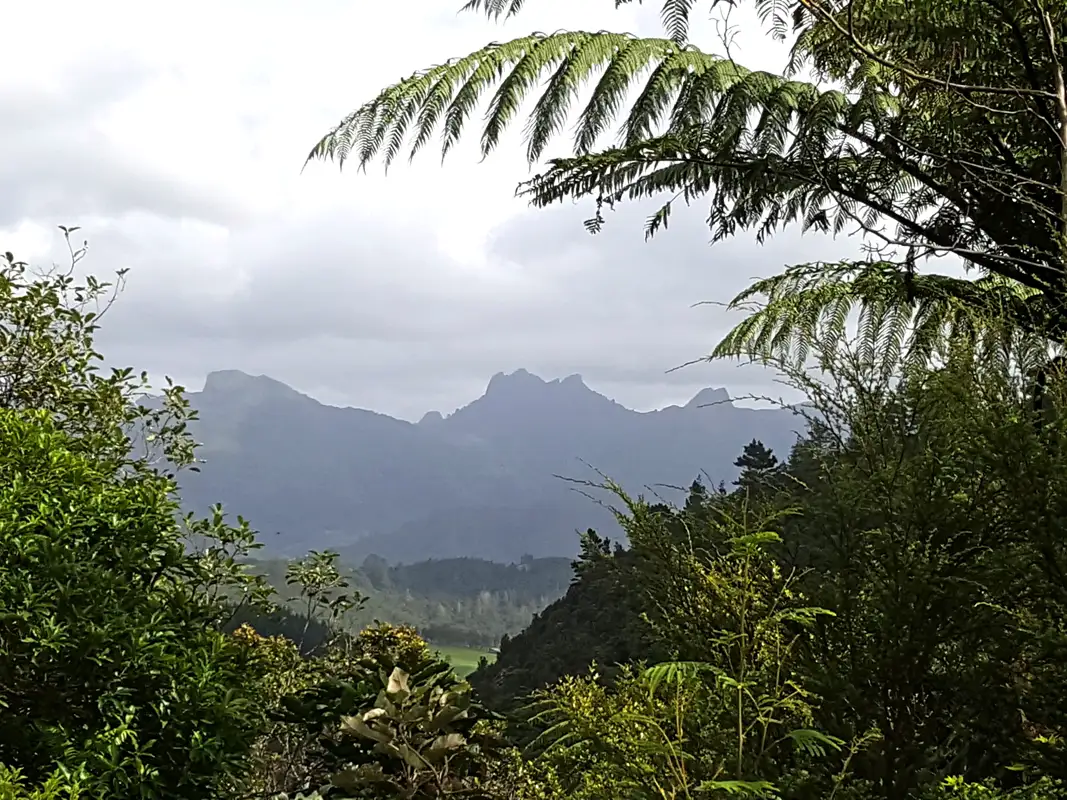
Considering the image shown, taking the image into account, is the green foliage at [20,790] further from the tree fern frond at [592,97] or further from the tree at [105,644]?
the tree fern frond at [592,97]

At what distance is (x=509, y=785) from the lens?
6.53ft

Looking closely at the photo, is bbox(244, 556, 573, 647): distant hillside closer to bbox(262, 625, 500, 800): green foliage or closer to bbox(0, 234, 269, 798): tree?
bbox(262, 625, 500, 800): green foliage

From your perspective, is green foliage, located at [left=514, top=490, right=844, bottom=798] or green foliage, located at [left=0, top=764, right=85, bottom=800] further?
green foliage, located at [left=514, top=490, right=844, bottom=798]

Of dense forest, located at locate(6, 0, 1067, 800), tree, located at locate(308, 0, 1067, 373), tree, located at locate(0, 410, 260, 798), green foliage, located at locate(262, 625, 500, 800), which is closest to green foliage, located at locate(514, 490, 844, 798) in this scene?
dense forest, located at locate(6, 0, 1067, 800)

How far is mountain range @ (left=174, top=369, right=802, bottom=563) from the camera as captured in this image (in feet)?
99.8

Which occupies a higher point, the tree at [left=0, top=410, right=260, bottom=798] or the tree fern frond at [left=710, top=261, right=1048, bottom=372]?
the tree fern frond at [left=710, top=261, right=1048, bottom=372]

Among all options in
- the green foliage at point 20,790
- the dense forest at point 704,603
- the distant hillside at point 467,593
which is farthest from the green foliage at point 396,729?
the distant hillside at point 467,593

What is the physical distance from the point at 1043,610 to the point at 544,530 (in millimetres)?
35253

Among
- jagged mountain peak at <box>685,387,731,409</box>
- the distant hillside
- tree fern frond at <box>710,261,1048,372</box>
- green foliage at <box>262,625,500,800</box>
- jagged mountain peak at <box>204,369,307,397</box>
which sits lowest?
the distant hillside

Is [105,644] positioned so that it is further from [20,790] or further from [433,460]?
[433,460]

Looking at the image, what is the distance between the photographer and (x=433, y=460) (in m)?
43.0

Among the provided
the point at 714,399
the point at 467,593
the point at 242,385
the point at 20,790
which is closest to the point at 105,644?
the point at 20,790

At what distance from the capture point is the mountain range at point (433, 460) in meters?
30.4

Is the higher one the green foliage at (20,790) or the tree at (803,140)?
the tree at (803,140)
